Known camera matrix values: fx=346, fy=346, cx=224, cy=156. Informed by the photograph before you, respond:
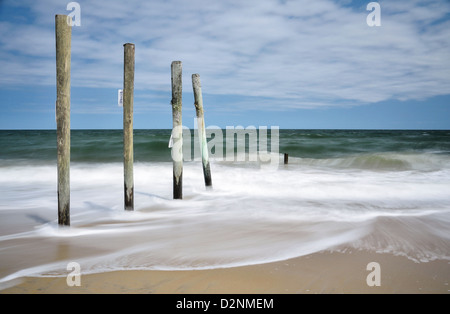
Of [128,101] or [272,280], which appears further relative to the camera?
[128,101]

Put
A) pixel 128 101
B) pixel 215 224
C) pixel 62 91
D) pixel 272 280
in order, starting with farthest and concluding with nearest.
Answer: pixel 128 101 < pixel 215 224 < pixel 62 91 < pixel 272 280

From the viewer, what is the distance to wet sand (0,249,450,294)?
9.95ft

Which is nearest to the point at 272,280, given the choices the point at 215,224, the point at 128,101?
the point at 215,224

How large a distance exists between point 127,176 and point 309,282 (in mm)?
3700

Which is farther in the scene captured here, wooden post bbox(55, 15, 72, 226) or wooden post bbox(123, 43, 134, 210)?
wooden post bbox(123, 43, 134, 210)

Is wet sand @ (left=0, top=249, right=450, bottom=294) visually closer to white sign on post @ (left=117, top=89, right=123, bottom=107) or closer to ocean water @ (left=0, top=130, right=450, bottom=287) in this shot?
ocean water @ (left=0, top=130, right=450, bottom=287)

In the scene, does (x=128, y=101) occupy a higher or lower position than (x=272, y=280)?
higher

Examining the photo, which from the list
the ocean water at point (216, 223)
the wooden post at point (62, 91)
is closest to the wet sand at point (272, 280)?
the ocean water at point (216, 223)

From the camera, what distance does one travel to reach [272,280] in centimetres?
320

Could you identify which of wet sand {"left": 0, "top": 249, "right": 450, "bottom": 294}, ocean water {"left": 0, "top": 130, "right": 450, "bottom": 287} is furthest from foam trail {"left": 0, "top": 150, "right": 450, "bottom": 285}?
wet sand {"left": 0, "top": 249, "right": 450, "bottom": 294}

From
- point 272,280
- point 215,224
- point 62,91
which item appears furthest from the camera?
point 215,224

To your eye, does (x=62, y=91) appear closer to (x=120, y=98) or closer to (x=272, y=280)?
(x=120, y=98)
